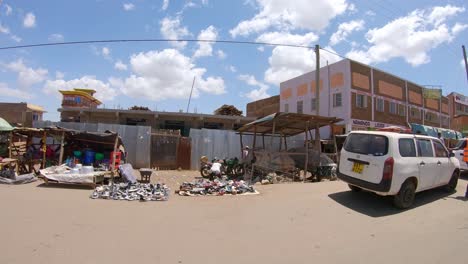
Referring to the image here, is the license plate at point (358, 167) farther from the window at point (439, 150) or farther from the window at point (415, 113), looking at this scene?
the window at point (415, 113)

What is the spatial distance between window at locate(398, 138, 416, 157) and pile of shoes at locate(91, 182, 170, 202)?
19.2 ft

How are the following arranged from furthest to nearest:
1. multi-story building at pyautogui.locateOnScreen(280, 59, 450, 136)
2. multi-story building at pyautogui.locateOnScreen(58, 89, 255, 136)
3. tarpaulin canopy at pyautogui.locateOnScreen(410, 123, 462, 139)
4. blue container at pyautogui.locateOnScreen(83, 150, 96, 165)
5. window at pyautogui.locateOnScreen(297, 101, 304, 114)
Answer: window at pyautogui.locateOnScreen(297, 101, 304, 114), multi-story building at pyautogui.locateOnScreen(58, 89, 255, 136), multi-story building at pyautogui.locateOnScreen(280, 59, 450, 136), tarpaulin canopy at pyautogui.locateOnScreen(410, 123, 462, 139), blue container at pyautogui.locateOnScreen(83, 150, 96, 165)

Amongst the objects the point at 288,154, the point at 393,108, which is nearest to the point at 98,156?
the point at 288,154

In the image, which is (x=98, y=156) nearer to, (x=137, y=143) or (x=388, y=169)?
(x=137, y=143)

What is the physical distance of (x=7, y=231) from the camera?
4.96 metres

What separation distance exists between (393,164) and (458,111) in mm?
43543

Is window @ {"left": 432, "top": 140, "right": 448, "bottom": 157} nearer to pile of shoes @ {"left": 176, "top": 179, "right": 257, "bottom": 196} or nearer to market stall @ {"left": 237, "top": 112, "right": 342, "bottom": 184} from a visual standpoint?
market stall @ {"left": 237, "top": 112, "right": 342, "bottom": 184}

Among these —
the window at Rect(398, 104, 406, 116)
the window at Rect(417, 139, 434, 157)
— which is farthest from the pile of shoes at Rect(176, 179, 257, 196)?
the window at Rect(398, 104, 406, 116)

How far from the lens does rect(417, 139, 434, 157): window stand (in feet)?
23.7

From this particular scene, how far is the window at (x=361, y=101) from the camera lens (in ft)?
78.2

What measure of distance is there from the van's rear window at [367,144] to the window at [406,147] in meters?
0.39

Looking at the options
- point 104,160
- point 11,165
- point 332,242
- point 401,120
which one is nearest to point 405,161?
point 332,242

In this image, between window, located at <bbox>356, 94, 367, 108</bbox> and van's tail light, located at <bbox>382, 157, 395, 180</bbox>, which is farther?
window, located at <bbox>356, 94, 367, 108</bbox>

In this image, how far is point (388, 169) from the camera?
20.9 feet
